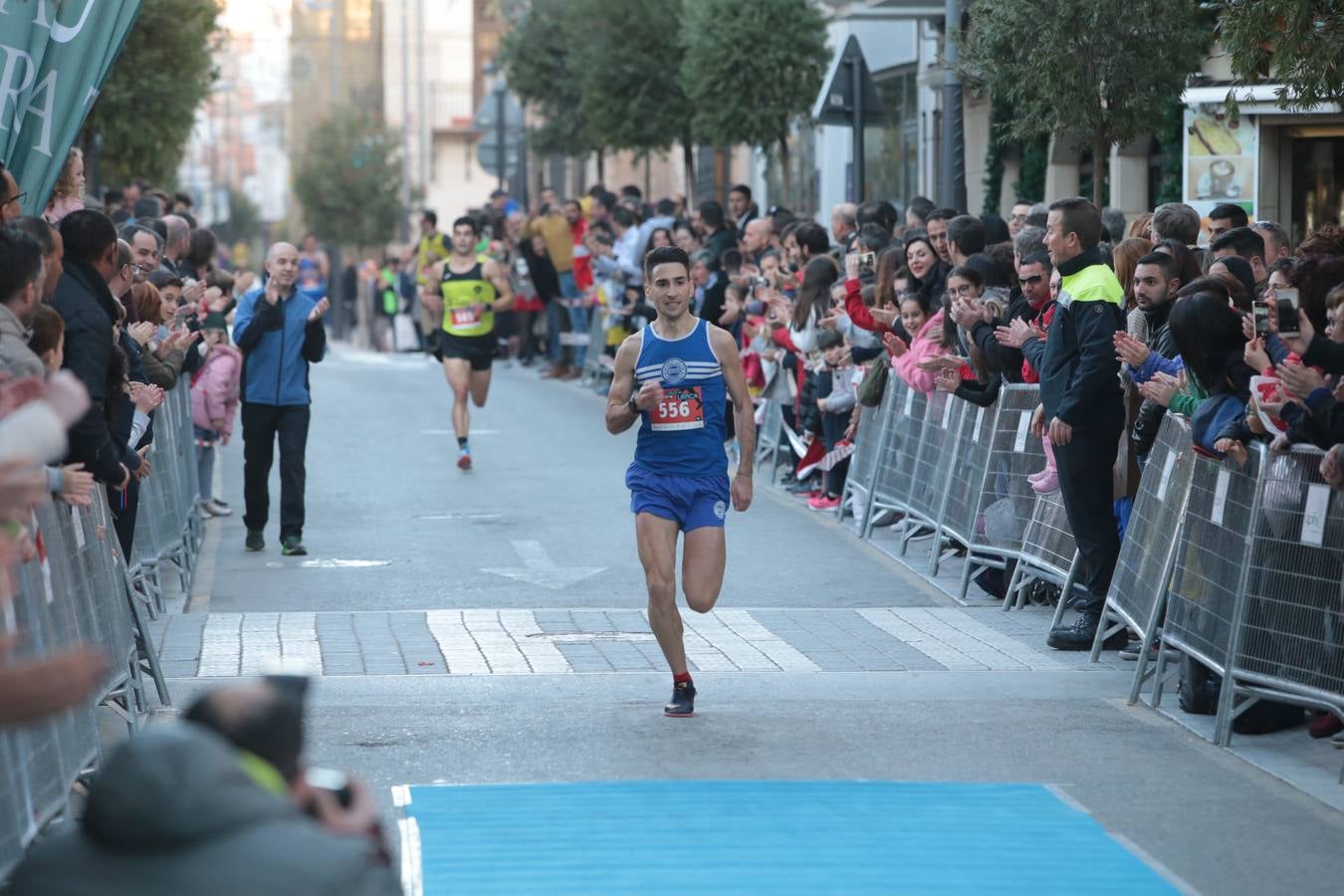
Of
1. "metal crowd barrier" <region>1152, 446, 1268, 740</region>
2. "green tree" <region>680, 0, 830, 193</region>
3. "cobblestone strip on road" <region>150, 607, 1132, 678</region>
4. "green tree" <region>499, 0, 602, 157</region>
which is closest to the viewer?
"metal crowd barrier" <region>1152, 446, 1268, 740</region>

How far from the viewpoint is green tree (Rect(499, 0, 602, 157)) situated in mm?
40469

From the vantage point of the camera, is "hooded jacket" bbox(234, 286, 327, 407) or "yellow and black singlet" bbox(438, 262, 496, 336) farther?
"yellow and black singlet" bbox(438, 262, 496, 336)

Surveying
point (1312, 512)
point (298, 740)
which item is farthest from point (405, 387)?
point (298, 740)

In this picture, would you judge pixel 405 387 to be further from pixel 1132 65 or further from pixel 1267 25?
pixel 1267 25

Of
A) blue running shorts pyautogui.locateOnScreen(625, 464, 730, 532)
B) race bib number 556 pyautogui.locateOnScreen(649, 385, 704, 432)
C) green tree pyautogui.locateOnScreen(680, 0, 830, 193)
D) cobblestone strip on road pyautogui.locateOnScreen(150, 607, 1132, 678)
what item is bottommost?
cobblestone strip on road pyautogui.locateOnScreen(150, 607, 1132, 678)

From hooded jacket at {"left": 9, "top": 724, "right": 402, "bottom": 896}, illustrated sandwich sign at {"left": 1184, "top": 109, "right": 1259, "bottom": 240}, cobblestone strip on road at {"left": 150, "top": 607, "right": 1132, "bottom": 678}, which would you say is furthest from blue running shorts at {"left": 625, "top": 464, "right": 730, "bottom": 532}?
illustrated sandwich sign at {"left": 1184, "top": 109, "right": 1259, "bottom": 240}

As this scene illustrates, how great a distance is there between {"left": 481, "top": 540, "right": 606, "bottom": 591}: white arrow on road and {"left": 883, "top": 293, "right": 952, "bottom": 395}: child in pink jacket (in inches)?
89.9

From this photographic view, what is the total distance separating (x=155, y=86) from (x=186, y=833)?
1150 inches

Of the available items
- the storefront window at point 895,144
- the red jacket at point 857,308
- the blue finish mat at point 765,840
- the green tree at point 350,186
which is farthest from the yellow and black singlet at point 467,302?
the green tree at point 350,186

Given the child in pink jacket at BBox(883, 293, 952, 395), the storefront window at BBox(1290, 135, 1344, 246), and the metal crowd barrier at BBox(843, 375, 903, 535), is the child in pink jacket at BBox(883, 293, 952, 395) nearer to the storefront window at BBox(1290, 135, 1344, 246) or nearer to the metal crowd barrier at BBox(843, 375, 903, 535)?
the metal crowd barrier at BBox(843, 375, 903, 535)

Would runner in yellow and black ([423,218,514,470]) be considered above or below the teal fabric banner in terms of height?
below

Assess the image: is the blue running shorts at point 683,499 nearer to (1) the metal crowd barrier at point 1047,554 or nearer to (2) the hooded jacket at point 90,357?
(2) the hooded jacket at point 90,357

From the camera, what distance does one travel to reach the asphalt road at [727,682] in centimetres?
777

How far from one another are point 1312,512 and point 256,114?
6874 inches
